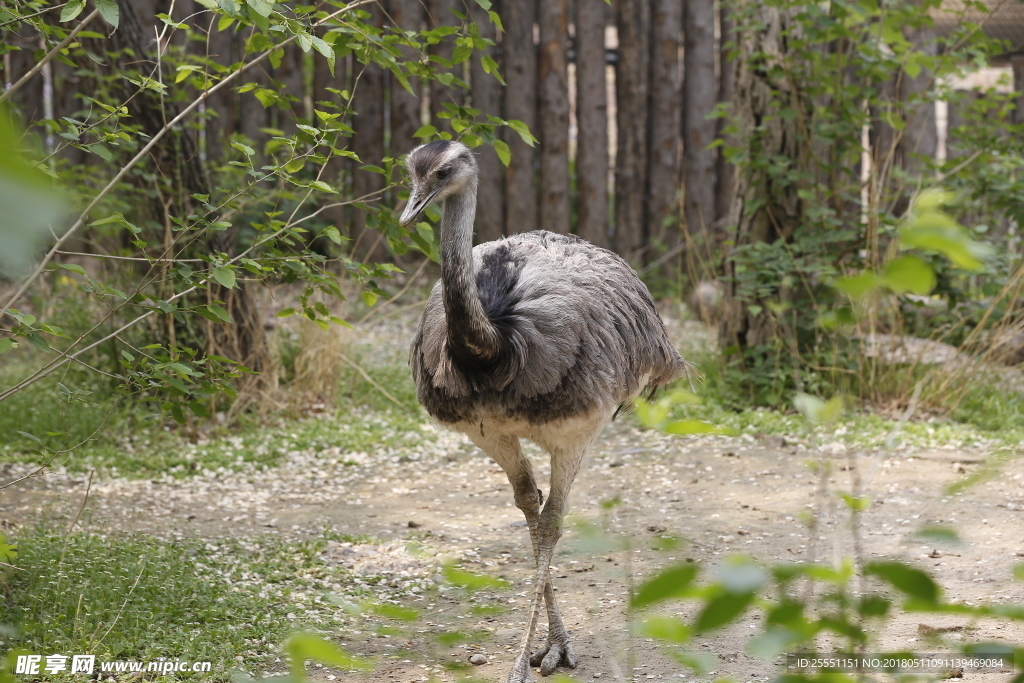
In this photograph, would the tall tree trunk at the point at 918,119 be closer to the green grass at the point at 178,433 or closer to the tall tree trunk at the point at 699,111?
the tall tree trunk at the point at 699,111

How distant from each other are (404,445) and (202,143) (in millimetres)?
5690

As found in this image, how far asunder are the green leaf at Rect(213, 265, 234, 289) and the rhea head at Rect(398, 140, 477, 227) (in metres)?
0.61

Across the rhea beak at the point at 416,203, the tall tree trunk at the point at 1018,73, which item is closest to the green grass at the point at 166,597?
the rhea beak at the point at 416,203

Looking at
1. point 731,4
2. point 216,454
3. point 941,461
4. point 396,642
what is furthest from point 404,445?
point 731,4

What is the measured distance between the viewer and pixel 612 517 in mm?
4930

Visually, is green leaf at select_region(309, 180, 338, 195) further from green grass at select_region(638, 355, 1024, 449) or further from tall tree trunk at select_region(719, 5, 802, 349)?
tall tree trunk at select_region(719, 5, 802, 349)

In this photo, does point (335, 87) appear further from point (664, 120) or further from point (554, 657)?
point (554, 657)

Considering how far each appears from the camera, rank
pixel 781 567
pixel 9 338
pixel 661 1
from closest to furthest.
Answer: pixel 781 567 → pixel 9 338 → pixel 661 1

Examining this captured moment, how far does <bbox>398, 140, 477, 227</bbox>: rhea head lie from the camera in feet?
10.8

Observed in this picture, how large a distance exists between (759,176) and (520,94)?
357 cm

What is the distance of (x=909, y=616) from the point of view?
3.65m

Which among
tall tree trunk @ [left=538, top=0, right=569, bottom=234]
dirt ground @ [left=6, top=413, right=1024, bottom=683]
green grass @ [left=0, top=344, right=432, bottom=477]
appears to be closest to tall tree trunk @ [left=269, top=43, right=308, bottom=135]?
tall tree trunk @ [left=538, top=0, right=569, bottom=234]

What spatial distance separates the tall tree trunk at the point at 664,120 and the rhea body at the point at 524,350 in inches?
230

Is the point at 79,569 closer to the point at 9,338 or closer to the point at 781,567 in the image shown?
the point at 9,338
